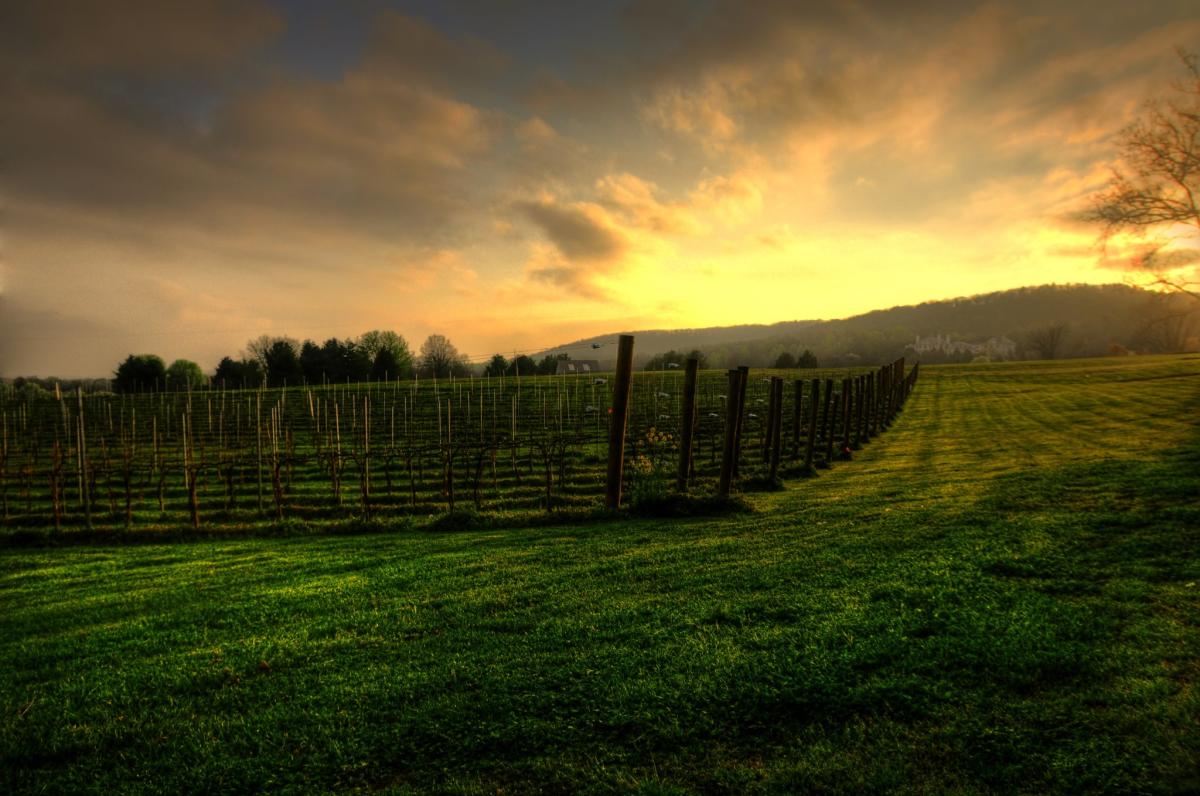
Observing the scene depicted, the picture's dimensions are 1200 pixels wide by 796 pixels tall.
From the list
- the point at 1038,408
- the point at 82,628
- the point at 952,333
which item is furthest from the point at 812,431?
the point at 952,333

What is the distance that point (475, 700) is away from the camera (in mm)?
3703

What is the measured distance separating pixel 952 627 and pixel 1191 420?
23913 mm

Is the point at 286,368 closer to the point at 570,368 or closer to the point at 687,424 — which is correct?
the point at 570,368

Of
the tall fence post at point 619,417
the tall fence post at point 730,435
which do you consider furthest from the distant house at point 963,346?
the tall fence post at point 619,417

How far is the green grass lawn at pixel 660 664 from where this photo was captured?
119 inches

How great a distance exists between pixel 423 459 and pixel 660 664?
22088 mm

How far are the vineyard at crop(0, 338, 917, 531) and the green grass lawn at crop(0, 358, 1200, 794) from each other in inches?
200

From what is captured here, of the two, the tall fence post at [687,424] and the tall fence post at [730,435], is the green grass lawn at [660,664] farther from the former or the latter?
the tall fence post at [687,424]

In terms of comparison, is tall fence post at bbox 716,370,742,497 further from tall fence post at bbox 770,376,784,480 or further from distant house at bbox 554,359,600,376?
distant house at bbox 554,359,600,376

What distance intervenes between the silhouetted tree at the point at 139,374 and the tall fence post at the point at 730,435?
85920 mm

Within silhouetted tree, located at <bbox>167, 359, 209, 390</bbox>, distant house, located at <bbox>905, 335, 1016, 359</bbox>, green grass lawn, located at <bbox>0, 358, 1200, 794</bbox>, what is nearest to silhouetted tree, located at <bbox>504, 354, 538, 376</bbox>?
silhouetted tree, located at <bbox>167, 359, 209, 390</bbox>

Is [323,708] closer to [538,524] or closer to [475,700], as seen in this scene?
[475,700]

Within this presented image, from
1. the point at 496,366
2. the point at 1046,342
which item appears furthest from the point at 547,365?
the point at 1046,342

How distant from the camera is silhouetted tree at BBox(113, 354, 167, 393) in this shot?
75.6 metres
